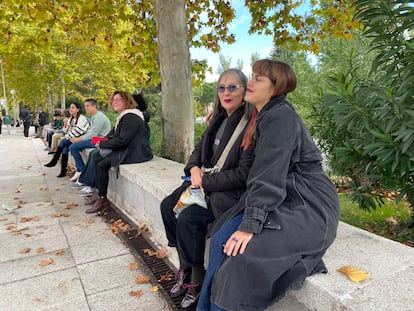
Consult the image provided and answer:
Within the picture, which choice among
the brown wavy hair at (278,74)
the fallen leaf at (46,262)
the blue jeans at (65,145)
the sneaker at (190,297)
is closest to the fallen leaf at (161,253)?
the sneaker at (190,297)

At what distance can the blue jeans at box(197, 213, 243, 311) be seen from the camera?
1.95 meters

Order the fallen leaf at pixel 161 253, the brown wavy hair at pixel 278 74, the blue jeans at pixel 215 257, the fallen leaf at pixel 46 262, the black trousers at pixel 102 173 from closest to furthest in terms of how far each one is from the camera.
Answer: the blue jeans at pixel 215 257 → the brown wavy hair at pixel 278 74 → the fallen leaf at pixel 46 262 → the fallen leaf at pixel 161 253 → the black trousers at pixel 102 173

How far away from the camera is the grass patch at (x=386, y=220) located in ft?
11.4

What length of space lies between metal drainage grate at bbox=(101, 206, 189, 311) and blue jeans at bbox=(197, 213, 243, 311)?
2.95 feet

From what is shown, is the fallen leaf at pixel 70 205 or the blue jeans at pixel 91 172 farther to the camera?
the blue jeans at pixel 91 172

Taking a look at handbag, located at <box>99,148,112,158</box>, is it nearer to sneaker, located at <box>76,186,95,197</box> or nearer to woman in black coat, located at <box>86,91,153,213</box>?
woman in black coat, located at <box>86,91,153,213</box>

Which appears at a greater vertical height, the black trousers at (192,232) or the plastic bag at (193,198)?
the plastic bag at (193,198)

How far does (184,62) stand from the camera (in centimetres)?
592

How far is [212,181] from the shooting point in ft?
8.36

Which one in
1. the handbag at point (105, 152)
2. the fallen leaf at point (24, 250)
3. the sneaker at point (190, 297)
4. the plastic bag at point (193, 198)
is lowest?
the fallen leaf at point (24, 250)

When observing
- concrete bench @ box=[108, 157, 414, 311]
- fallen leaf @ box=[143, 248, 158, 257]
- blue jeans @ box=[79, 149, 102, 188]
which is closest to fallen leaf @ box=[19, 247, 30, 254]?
fallen leaf @ box=[143, 248, 158, 257]

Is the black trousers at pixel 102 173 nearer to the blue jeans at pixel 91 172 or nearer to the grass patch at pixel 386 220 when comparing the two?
the blue jeans at pixel 91 172

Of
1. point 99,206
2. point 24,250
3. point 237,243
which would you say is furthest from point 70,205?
point 237,243

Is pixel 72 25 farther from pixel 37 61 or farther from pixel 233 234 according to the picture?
pixel 37 61
